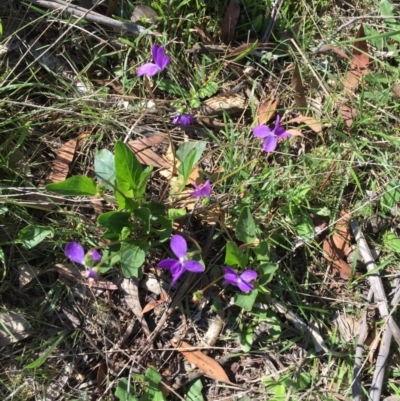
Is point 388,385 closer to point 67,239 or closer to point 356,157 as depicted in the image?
point 356,157

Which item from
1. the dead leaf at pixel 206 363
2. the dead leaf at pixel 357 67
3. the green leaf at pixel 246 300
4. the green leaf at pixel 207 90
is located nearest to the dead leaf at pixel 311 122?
the dead leaf at pixel 357 67

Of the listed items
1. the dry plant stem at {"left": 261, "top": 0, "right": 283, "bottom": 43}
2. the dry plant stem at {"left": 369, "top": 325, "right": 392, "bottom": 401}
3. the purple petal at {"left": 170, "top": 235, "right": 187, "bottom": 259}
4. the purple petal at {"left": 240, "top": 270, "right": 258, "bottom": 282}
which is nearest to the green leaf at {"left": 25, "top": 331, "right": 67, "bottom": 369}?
the purple petal at {"left": 170, "top": 235, "right": 187, "bottom": 259}

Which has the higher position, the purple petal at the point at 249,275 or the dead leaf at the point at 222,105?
the dead leaf at the point at 222,105

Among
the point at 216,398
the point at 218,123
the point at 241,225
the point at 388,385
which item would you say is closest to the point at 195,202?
the point at 241,225

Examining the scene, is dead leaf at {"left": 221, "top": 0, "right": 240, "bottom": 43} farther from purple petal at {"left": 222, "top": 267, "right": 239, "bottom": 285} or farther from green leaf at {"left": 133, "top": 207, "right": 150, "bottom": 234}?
purple petal at {"left": 222, "top": 267, "right": 239, "bottom": 285}

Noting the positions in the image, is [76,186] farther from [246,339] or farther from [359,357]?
[359,357]

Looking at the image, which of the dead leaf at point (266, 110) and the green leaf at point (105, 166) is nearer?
the green leaf at point (105, 166)

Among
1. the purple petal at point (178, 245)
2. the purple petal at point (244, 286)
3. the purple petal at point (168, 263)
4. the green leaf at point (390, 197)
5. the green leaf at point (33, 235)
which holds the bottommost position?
the green leaf at point (33, 235)

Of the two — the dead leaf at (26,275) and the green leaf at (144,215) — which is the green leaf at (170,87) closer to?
the green leaf at (144,215)
